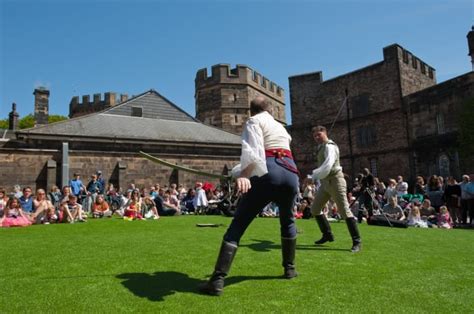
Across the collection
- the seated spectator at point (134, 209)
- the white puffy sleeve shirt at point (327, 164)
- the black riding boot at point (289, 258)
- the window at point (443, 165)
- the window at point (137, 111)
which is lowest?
the black riding boot at point (289, 258)

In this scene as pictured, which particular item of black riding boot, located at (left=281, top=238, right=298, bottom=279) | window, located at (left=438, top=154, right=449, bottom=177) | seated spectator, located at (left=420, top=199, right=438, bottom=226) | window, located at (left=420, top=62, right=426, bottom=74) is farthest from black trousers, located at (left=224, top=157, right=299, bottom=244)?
window, located at (left=420, top=62, right=426, bottom=74)

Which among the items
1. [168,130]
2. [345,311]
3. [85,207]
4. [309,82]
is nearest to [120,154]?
[168,130]

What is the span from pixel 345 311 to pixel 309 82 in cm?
4193

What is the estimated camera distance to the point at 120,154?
73.9 feet

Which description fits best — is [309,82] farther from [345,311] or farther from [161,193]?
[345,311]

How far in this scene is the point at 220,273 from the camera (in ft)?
11.9

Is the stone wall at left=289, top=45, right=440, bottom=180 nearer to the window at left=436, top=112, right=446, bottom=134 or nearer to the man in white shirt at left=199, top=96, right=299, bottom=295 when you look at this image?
the window at left=436, top=112, right=446, bottom=134

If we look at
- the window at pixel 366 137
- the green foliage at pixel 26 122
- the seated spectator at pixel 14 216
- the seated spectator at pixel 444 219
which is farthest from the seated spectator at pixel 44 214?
the green foliage at pixel 26 122

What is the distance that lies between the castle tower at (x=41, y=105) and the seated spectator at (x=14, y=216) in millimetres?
31638

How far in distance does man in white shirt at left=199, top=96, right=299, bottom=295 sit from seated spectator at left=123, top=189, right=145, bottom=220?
390 inches

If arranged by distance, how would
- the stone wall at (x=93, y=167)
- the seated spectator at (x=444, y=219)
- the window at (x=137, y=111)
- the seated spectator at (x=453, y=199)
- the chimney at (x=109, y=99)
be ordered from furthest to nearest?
1. the chimney at (x=109, y=99)
2. the window at (x=137, y=111)
3. the stone wall at (x=93, y=167)
4. the seated spectator at (x=453, y=199)
5. the seated spectator at (x=444, y=219)

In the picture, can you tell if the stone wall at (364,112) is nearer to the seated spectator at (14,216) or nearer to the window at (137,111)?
the window at (137,111)

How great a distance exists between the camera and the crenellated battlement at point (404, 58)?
118ft

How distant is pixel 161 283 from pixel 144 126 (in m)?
23.2
